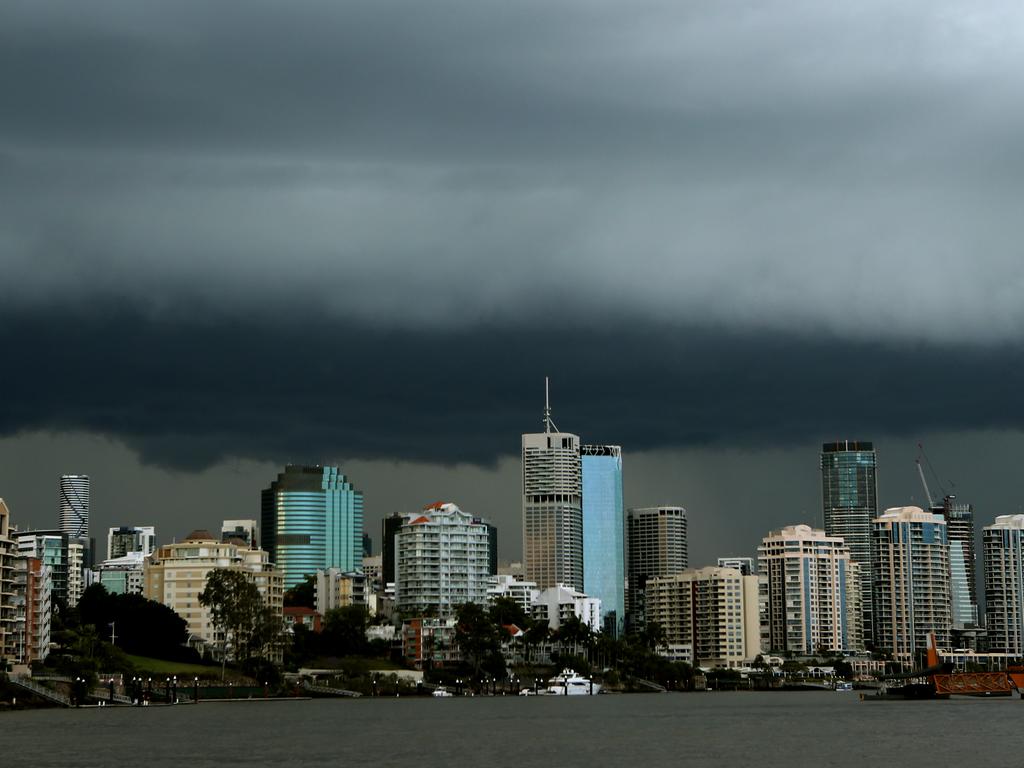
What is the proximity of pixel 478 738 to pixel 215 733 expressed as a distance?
967 inches

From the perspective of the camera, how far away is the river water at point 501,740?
116750 millimetres

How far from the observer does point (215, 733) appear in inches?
5945

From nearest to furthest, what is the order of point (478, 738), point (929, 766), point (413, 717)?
point (929, 766) < point (478, 738) < point (413, 717)

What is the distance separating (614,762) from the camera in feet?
382

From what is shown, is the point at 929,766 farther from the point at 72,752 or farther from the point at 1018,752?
the point at 72,752

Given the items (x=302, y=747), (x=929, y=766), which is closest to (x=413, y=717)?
(x=302, y=747)

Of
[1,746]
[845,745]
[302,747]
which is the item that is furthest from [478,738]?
[1,746]

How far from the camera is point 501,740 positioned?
145 meters

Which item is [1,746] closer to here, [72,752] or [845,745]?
[72,752]

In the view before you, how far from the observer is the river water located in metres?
117

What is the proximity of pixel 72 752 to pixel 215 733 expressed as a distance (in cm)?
3030

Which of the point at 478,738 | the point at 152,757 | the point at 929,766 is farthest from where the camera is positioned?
the point at 478,738

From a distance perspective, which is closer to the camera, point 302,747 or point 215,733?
point 302,747

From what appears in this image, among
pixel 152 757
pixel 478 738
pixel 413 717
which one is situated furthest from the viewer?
pixel 413 717
